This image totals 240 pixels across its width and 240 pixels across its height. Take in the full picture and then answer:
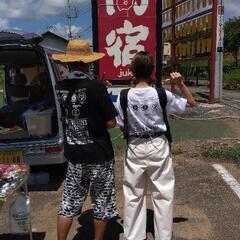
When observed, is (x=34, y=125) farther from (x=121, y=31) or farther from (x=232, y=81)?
(x=232, y=81)

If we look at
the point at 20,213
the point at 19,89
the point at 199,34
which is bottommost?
the point at 20,213

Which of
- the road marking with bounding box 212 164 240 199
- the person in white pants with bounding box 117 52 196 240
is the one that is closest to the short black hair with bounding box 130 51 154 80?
the person in white pants with bounding box 117 52 196 240

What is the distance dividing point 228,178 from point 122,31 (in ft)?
9.03

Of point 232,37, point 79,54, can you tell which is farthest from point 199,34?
point 232,37

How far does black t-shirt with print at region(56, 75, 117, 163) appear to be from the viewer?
12.8 feet

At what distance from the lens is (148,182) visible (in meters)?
4.27

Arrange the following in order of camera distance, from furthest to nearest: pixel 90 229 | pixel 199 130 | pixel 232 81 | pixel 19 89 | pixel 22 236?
1. pixel 232 81
2. pixel 199 130
3. pixel 19 89
4. pixel 90 229
5. pixel 22 236

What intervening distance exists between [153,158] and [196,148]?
176 inches

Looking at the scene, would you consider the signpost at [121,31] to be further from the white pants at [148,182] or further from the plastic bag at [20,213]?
the plastic bag at [20,213]

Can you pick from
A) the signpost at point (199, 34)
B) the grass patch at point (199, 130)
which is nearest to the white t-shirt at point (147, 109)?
the grass patch at point (199, 130)

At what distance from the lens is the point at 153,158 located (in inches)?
161

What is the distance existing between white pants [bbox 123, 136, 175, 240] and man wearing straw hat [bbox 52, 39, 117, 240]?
205mm

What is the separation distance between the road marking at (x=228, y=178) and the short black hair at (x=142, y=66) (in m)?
2.57

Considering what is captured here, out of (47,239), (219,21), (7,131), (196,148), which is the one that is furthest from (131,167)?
(219,21)
